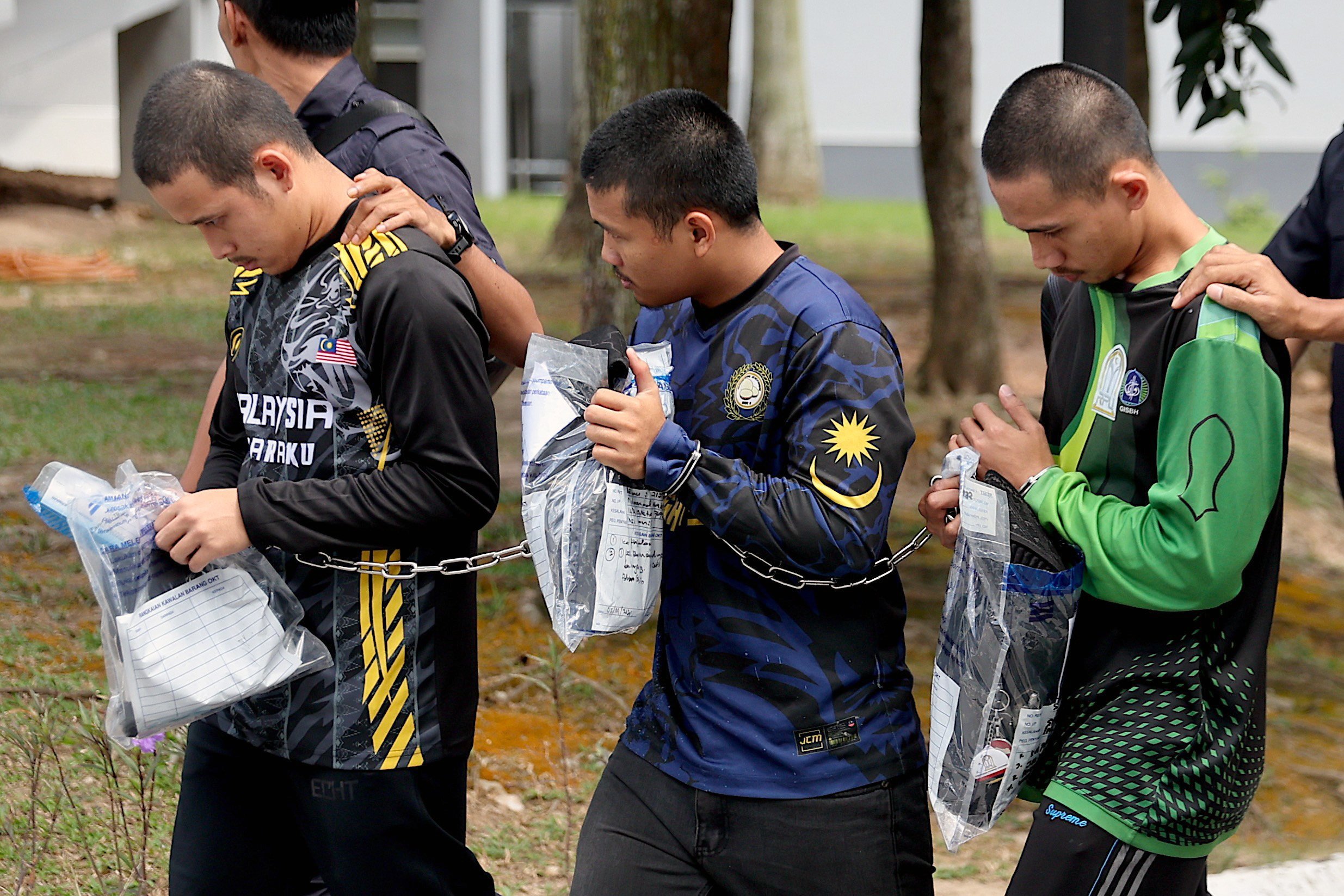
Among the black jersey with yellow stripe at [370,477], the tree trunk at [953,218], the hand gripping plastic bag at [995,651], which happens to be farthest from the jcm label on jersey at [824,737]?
the tree trunk at [953,218]

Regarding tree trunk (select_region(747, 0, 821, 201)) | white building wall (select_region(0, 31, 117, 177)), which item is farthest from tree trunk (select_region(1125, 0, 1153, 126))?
white building wall (select_region(0, 31, 117, 177))

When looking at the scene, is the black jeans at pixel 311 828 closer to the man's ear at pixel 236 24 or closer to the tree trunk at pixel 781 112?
the man's ear at pixel 236 24

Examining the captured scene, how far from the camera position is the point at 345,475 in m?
2.59

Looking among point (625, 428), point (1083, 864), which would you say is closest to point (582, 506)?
point (625, 428)

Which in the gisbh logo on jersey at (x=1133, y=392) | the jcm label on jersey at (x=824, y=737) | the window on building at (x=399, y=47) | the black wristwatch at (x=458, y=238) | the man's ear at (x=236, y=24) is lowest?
the jcm label on jersey at (x=824, y=737)

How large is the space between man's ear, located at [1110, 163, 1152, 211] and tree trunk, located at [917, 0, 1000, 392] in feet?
23.7

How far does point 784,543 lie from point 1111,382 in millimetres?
603

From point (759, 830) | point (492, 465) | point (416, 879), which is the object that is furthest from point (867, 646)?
point (416, 879)

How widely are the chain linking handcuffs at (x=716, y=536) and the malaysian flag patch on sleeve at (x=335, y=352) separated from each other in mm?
326

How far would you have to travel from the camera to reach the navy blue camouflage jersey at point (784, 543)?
2.33 m

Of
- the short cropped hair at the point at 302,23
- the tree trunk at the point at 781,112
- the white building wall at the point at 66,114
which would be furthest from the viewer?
the tree trunk at the point at 781,112

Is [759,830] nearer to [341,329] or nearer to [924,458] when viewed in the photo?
[341,329]

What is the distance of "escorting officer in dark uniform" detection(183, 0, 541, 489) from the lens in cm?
296

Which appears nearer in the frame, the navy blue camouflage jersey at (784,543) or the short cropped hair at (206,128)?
the navy blue camouflage jersey at (784,543)
